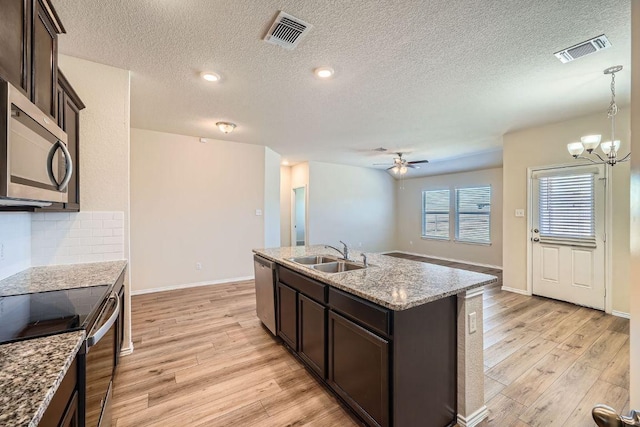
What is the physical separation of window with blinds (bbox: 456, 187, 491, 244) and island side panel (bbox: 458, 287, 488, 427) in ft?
18.8

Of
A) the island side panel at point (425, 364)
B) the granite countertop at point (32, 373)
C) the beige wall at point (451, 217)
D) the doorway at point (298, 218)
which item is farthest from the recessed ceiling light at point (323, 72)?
the beige wall at point (451, 217)

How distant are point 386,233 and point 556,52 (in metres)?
6.75

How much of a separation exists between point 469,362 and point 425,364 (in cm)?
36

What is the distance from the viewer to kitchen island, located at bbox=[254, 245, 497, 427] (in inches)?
60.1

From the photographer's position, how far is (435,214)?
25.9 ft

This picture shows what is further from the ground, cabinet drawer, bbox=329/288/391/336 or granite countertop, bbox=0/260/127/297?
granite countertop, bbox=0/260/127/297

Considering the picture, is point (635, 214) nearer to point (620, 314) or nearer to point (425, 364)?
point (425, 364)

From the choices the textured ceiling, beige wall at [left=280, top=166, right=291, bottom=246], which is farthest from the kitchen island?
beige wall at [left=280, top=166, right=291, bottom=246]

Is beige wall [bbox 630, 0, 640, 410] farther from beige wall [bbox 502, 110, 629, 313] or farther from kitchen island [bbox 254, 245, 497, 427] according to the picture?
beige wall [bbox 502, 110, 629, 313]

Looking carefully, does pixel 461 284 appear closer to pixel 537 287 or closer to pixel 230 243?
pixel 537 287

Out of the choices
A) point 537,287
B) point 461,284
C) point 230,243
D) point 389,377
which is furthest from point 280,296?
point 537,287

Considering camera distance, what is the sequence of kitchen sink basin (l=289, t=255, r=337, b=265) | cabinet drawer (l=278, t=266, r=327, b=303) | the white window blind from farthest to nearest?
the white window blind, kitchen sink basin (l=289, t=255, r=337, b=265), cabinet drawer (l=278, t=266, r=327, b=303)

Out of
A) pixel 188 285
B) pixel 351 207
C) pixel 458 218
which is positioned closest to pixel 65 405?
pixel 188 285

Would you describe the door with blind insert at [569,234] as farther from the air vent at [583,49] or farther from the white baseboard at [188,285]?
the white baseboard at [188,285]
